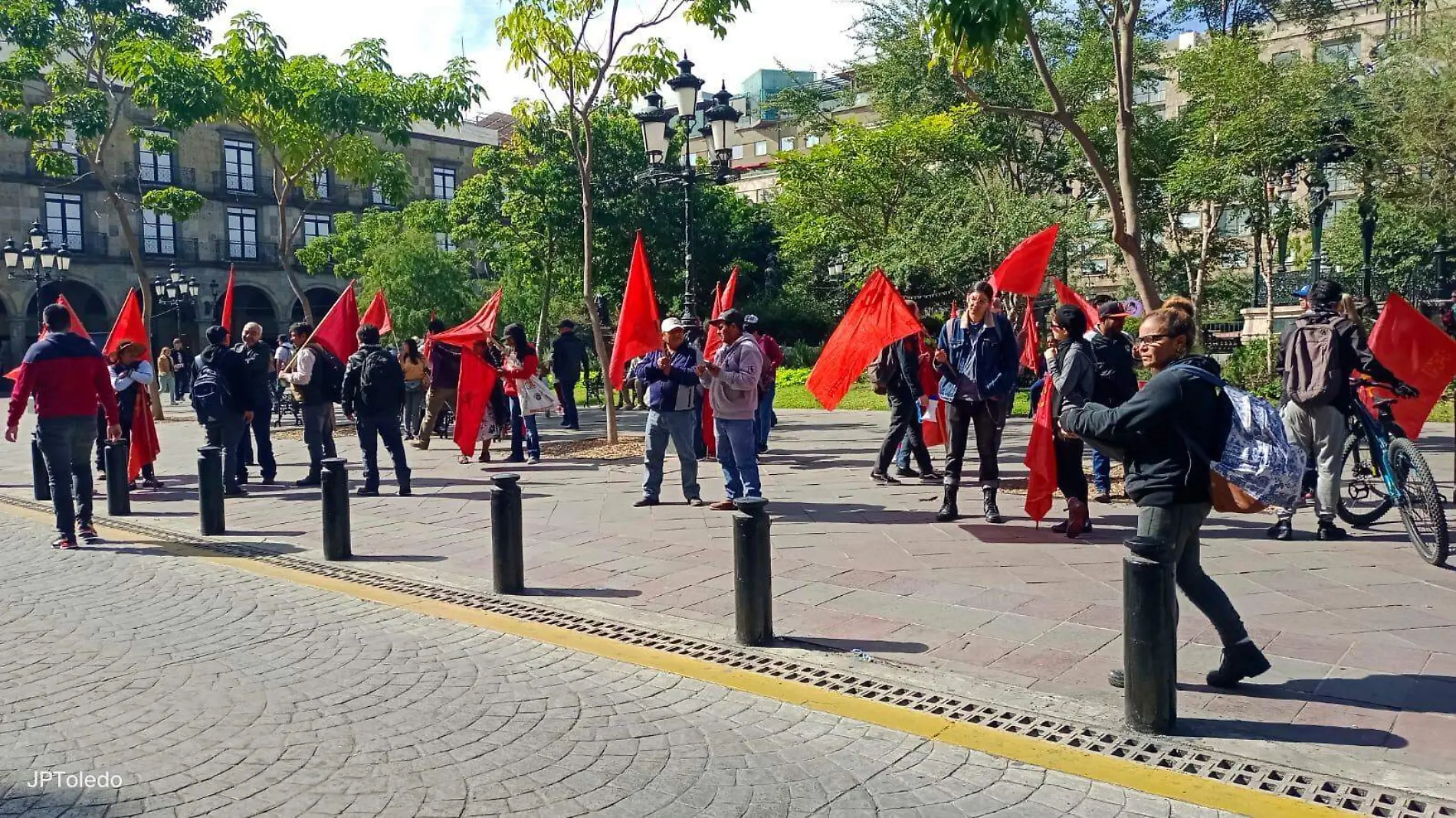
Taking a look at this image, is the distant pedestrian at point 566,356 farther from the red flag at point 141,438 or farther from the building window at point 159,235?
the building window at point 159,235

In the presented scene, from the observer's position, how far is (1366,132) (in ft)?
79.2

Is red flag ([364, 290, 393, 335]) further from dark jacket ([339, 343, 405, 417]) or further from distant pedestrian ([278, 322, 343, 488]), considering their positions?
dark jacket ([339, 343, 405, 417])

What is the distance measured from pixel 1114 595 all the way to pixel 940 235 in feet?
66.8

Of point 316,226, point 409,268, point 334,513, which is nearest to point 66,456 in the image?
point 334,513

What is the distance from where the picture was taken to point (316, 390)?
10.9 meters

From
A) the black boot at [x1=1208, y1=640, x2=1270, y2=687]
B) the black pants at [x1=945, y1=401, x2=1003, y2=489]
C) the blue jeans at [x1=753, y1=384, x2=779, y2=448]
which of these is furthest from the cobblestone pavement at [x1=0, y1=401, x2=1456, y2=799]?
the blue jeans at [x1=753, y1=384, x2=779, y2=448]

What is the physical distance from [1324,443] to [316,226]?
4806 cm

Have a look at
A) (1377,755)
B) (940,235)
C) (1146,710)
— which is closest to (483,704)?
(1146,710)

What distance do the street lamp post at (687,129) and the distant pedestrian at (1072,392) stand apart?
602cm

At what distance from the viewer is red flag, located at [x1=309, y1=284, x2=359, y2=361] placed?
40.1 feet

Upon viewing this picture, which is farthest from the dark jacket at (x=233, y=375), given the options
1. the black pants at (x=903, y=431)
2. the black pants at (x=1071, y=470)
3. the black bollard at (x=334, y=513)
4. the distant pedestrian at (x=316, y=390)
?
the black pants at (x=1071, y=470)

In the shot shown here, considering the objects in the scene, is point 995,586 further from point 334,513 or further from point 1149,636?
point 334,513

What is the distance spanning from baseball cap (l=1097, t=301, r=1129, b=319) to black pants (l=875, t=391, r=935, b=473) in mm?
2538

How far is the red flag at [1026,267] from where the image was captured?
8.37 meters
